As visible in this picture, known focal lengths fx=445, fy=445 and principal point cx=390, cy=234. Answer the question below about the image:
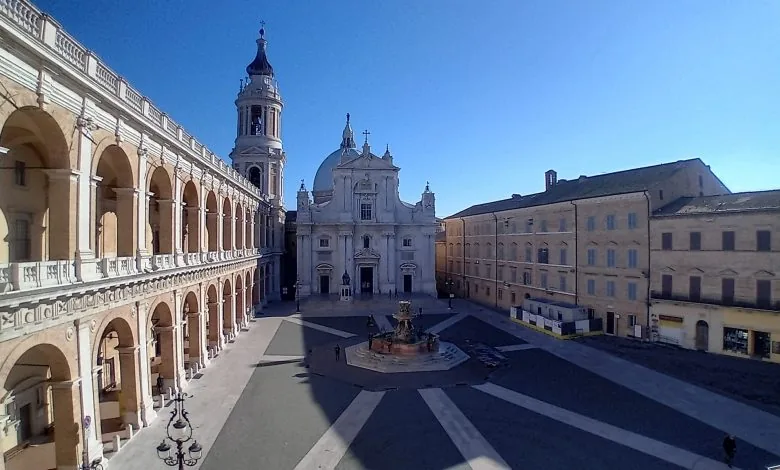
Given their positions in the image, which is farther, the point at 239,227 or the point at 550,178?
the point at 550,178

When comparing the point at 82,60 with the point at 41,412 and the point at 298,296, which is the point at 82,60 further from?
the point at 298,296

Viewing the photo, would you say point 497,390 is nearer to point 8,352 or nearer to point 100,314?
point 100,314

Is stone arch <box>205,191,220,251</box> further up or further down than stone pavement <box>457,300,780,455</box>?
further up

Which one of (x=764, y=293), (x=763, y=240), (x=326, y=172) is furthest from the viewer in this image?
(x=326, y=172)

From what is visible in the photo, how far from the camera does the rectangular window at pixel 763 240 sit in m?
26.8

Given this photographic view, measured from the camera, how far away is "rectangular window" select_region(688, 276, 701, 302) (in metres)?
29.8

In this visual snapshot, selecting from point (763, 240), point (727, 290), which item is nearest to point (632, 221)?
point (727, 290)

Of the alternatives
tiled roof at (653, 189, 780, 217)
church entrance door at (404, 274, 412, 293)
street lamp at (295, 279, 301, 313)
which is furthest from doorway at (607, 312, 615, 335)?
street lamp at (295, 279, 301, 313)

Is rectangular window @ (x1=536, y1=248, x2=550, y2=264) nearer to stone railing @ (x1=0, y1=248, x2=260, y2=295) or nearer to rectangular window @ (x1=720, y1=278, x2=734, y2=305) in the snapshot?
rectangular window @ (x1=720, y1=278, x2=734, y2=305)

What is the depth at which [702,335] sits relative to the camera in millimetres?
29578

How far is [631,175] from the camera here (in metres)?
36.8

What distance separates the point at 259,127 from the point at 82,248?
136 ft

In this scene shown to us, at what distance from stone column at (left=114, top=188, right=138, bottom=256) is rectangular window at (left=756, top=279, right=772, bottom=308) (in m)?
34.1

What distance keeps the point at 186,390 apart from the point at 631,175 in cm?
3580
